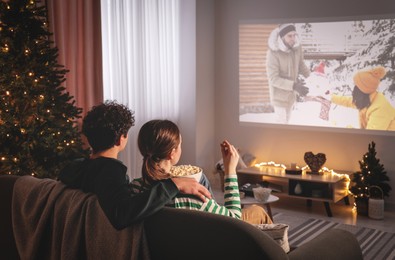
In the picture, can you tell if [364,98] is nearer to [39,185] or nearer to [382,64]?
[382,64]

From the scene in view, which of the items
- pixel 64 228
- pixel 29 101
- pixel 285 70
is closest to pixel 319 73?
pixel 285 70

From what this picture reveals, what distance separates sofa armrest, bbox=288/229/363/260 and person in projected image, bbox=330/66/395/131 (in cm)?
324

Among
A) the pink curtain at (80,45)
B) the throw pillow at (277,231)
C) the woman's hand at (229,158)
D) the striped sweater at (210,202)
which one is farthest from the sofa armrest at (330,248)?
the pink curtain at (80,45)

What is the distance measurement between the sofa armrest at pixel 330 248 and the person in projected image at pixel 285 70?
3610 mm

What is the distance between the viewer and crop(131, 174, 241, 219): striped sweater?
8.26 ft

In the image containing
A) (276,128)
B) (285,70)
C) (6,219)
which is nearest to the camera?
(6,219)

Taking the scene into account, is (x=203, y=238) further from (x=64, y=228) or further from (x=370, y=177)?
(x=370, y=177)

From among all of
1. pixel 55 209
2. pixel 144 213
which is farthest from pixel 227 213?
pixel 55 209

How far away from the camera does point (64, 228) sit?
258 cm

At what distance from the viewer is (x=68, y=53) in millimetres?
5047

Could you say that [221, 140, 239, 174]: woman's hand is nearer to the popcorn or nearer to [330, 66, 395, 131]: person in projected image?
the popcorn

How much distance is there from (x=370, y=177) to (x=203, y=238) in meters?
3.61

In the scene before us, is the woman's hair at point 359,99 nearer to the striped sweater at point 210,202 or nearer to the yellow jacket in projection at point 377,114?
the yellow jacket in projection at point 377,114

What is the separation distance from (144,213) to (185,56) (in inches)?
174
